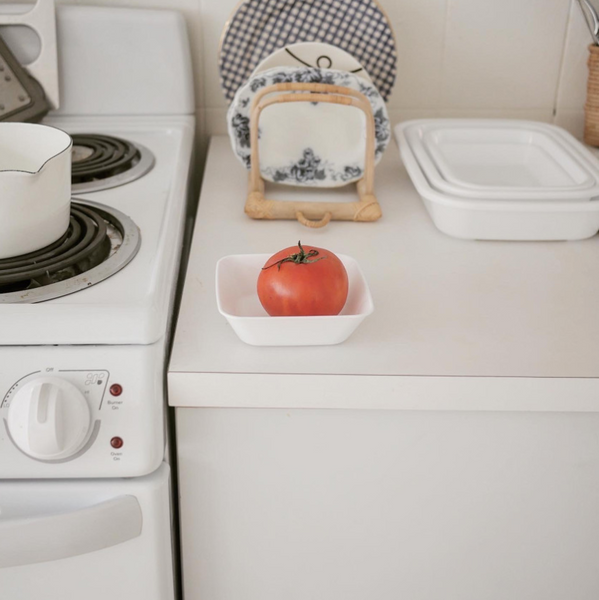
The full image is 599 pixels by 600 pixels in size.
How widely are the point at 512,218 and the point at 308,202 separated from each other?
291 mm

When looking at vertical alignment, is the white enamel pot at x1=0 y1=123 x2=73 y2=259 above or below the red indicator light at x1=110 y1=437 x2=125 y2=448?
above

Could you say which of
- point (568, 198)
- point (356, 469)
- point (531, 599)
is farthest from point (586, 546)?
point (568, 198)

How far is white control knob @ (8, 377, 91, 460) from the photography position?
2.14 feet

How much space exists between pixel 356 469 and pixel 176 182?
495 mm

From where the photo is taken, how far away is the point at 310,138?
1.09 m

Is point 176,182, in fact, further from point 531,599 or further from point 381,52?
point 531,599

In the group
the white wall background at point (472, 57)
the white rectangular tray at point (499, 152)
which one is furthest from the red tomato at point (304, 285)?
the white wall background at point (472, 57)

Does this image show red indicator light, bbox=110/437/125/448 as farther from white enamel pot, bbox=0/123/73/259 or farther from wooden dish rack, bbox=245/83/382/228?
wooden dish rack, bbox=245/83/382/228

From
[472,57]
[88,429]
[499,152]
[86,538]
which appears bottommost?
[86,538]

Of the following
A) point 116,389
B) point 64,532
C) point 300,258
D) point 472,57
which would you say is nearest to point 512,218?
point 300,258

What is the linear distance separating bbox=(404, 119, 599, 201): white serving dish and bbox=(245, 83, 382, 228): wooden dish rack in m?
0.10

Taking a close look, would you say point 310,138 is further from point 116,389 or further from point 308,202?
point 116,389

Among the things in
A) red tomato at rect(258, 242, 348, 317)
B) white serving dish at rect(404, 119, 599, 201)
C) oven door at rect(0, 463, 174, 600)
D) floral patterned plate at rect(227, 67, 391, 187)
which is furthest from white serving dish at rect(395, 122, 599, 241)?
oven door at rect(0, 463, 174, 600)

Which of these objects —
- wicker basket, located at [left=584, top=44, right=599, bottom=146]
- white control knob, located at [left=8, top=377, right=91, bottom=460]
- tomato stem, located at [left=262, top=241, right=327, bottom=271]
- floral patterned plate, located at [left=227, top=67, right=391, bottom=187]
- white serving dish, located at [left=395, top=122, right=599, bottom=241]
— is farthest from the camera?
wicker basket, located at [left=584, top=44, right=599, bottom=146]
